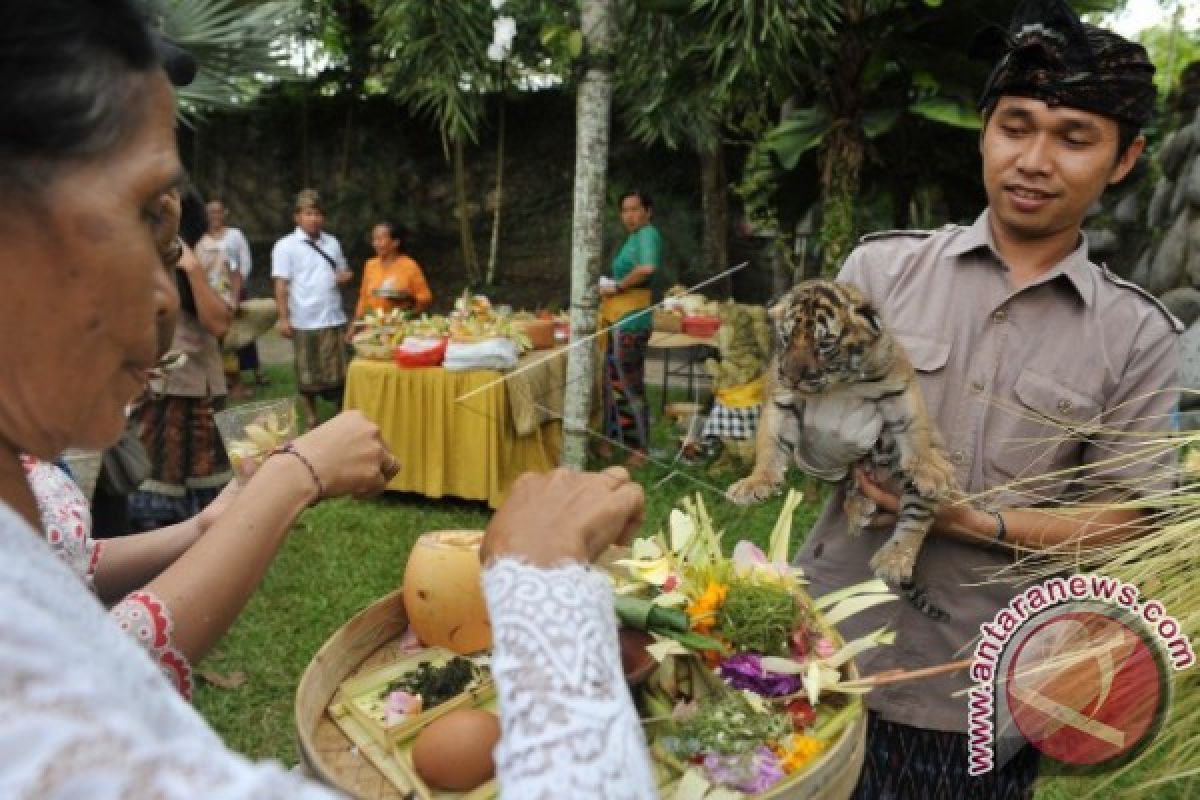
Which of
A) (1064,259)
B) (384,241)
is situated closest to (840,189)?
(1064,259)

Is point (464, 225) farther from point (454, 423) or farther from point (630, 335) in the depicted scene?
point (454, 423)

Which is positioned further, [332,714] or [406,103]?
[406,103]

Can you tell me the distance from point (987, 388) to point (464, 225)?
561 inches

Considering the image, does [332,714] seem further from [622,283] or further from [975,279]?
[622,283]

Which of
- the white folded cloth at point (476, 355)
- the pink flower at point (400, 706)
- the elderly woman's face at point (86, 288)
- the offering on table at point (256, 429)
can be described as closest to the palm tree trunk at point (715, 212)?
the white folded cloth at point (476, 355)

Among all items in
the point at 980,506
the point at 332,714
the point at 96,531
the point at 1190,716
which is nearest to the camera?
the point at 1190,716

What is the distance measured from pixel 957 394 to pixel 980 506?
0.85 ft

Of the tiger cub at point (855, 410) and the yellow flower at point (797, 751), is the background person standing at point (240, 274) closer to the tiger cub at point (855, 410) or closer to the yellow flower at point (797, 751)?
the tiger cub at point (855, 410)

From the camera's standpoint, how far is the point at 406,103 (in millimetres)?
15312

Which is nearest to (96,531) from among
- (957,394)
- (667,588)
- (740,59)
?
(667,588)

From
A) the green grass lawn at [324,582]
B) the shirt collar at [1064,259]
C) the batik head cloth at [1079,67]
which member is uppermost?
the batik head cloth at [1079,67]

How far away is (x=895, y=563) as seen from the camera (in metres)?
1.77

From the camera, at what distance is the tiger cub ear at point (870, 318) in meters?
1.70

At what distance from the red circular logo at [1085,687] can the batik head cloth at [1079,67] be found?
3.48 ft
